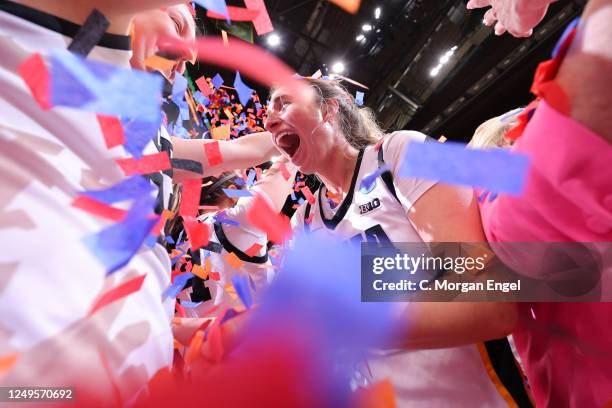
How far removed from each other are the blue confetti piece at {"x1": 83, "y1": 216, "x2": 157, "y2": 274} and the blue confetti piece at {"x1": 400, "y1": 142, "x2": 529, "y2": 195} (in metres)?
0.36

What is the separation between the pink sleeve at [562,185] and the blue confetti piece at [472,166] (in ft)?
0.04

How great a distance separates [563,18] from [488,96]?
113cm

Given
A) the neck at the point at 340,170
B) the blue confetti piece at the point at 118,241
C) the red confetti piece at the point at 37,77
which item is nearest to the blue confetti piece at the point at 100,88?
the red confetti piece at the point at 37,77

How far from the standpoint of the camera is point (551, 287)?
0.60 m

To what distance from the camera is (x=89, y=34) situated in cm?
48

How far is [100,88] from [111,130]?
0.06m

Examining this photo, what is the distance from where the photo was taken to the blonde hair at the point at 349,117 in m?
1.36

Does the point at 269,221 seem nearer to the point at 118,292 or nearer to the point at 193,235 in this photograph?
the point at 193,235

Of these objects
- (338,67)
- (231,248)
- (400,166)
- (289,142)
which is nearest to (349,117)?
(289,142)

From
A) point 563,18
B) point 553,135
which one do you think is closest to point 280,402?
point 553,135

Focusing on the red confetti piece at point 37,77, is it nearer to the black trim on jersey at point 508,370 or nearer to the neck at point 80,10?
the neck at point 80,10

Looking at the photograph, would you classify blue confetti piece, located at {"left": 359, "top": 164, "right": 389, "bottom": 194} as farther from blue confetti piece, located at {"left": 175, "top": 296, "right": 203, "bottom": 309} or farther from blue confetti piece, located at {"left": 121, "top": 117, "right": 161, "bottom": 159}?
blue confetti piece, located at {"left": 175, "top": 296, "right": 203, "bottom": 309}

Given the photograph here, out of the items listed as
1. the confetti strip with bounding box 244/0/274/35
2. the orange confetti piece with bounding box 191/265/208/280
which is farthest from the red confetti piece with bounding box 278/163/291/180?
the confetti strip with bounding box 244/0/274/35

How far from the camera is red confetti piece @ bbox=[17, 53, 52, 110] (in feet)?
1.44
